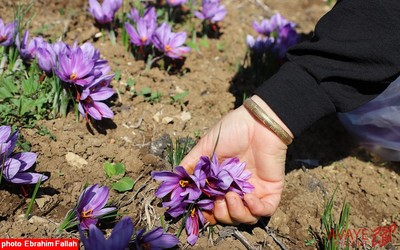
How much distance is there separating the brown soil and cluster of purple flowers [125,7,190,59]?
4.4 inches

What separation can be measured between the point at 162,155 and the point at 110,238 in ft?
2.03

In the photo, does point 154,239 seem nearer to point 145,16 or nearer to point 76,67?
point 76,67

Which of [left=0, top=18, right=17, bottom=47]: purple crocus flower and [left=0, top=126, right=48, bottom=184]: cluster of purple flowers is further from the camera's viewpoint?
[left=0, top=18, right=17, bottom=47]: purple crocus flower

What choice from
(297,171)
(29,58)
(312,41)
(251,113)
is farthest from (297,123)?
(29,58)

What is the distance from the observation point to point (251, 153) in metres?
1.72

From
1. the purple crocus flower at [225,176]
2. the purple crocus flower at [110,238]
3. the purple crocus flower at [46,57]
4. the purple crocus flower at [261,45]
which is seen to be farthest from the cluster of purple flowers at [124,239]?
the purple crocus flower at [261,45]

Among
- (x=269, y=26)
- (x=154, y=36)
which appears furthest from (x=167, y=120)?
(x=269, y=26)

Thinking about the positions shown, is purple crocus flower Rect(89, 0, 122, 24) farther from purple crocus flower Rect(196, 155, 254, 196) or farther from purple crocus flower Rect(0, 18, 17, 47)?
purple crocus flower Rect(196, 155, 254, 196)

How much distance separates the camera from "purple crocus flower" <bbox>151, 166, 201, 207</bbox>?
1.56m

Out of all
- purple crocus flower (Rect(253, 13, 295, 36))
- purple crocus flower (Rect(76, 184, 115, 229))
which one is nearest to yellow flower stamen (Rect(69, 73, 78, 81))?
purple crocus flower (Rect(76, 184, 115, 229))

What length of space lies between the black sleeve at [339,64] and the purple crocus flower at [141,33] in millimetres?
828

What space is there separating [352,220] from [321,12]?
182cm

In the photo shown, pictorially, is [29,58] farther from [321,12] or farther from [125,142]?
[321,12]

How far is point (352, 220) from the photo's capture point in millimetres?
1853
